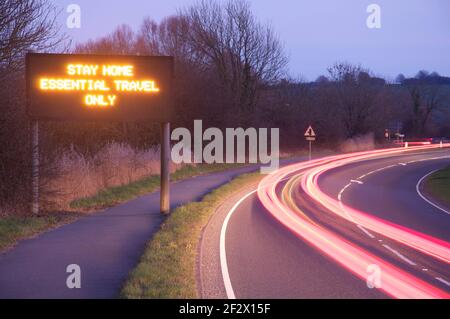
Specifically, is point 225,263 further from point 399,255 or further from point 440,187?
point 440,187

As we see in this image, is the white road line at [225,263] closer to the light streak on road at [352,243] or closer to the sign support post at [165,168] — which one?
the light streak on road at [352,243]

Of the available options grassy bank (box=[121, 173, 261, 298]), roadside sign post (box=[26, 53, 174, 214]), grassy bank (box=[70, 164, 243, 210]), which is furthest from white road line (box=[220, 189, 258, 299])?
grassy bank (box=[70, 164, 243, 210])

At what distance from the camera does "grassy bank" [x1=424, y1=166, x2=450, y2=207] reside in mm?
28250

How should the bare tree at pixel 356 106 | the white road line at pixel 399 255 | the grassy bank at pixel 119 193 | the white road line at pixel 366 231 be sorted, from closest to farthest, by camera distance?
the white road line at pixel 399 255
the white road line at pixel 366 231
the grassy bank at pixel 119 193
the bare tree at pixel 356 106

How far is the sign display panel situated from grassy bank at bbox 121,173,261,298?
11.0 feet

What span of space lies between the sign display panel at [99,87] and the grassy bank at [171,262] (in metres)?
3.34

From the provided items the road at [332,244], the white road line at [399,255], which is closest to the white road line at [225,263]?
the road at [332,244]

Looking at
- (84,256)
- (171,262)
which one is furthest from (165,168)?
(171,262)

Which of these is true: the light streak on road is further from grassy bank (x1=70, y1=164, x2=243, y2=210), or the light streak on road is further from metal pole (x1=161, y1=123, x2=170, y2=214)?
grassy bank (x1=70, y1=164, x2=243, y2=210)

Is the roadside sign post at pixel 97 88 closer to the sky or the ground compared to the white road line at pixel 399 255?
closer to the sky

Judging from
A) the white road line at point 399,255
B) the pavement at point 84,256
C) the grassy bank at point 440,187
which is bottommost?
the grassy bank at point 440,187

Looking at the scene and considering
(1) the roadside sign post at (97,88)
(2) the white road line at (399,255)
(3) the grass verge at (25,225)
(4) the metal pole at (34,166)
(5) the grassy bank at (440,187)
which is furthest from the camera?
(5) the grassy bank at (440,187)

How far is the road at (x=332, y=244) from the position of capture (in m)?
9.74

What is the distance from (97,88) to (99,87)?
0.21 ft
